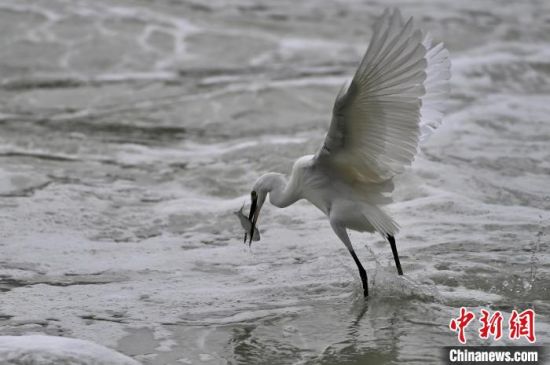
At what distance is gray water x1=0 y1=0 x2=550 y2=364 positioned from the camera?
17.4ft

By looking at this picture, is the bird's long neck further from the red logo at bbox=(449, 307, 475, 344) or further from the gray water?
the red logo at bbox=(449, 307, 475, 344)

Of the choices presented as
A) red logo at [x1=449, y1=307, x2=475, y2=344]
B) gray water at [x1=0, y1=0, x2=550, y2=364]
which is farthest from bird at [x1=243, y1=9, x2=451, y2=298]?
red logo at [x1=449, y1=307, x2=475, y2=344]

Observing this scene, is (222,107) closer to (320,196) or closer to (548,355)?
Answer: (320,196)

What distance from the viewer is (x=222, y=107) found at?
37.9 ft

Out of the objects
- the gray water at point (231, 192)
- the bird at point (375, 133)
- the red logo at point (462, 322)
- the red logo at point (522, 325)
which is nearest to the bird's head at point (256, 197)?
the bird at point (375, 133)

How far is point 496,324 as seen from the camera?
505 cm

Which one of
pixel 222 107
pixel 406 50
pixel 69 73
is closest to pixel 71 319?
pixel 406 50

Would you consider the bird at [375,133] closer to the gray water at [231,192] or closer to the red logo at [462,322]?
the gray water at [231,192]

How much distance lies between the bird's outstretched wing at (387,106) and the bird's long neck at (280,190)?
0.30 m

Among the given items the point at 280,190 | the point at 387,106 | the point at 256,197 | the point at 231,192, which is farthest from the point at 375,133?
the point at 231,192

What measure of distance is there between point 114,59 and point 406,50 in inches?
373

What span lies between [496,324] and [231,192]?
3.77 meters

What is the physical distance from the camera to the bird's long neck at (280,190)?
232 inches

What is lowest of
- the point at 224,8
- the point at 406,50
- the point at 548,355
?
the point at 548,355
